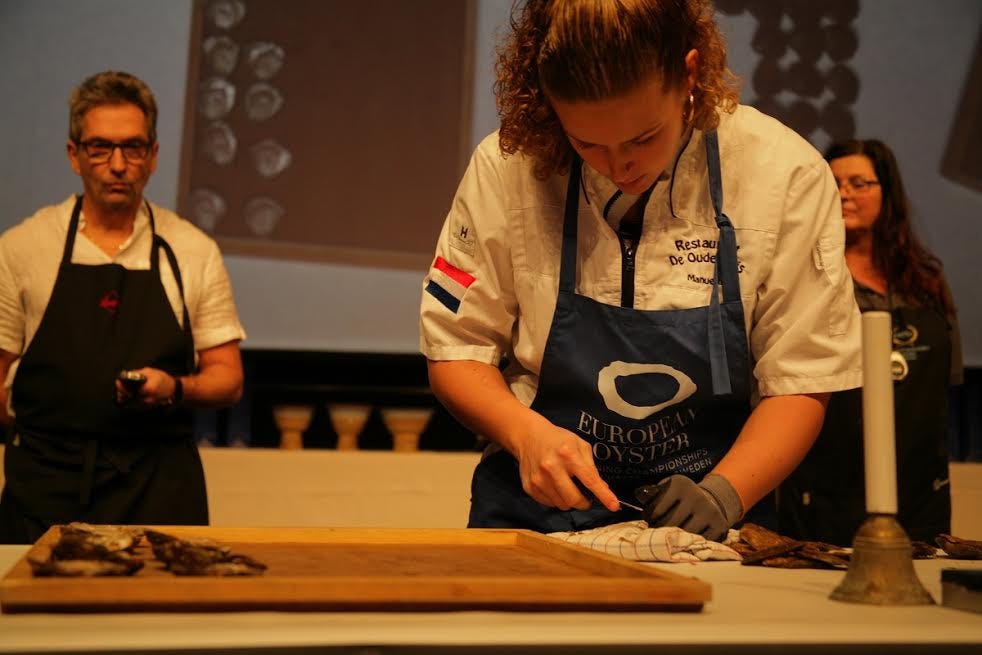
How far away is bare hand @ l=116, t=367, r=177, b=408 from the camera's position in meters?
2.08

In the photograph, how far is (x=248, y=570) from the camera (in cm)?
81

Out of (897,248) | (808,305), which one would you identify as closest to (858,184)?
(897,248)

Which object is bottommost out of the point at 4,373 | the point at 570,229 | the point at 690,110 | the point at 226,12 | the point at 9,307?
the point at 4,373

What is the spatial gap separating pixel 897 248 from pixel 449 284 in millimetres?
1448

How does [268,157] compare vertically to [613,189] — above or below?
above

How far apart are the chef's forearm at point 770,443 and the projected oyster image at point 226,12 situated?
87.5 inches

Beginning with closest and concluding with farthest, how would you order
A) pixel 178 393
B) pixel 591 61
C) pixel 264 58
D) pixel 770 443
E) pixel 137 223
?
pixel 591 61 → pixel 770 443 → pixel 178 393 → pixel 137 223 → pixel 264 58

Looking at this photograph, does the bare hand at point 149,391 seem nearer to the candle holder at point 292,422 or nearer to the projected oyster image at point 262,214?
the candle holder at point 292,422

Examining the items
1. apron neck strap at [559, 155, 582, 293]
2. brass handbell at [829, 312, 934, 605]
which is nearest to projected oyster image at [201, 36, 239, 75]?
apron neck strap at [559, 155, 582, 293]

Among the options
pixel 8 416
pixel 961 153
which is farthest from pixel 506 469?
pixel 961 153

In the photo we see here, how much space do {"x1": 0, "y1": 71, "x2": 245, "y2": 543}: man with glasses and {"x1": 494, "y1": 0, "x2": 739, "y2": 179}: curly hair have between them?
3.37 ft

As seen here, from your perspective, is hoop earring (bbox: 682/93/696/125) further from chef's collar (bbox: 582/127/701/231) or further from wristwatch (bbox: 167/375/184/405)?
wristwatch (bbox: 167/375/184/405)

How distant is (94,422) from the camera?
7.06 ft

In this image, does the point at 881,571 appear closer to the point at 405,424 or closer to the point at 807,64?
the point at 405,424
